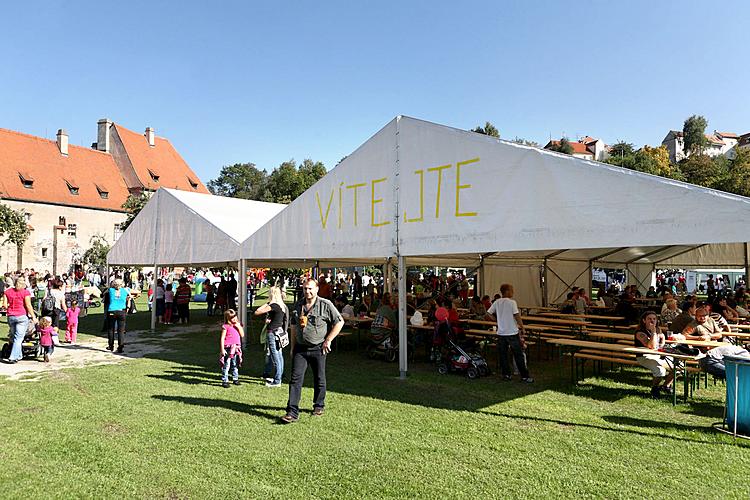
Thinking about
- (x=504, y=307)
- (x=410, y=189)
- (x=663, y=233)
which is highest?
(x=410, y=189)

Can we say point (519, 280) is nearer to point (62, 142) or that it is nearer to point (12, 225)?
point (12, 225)

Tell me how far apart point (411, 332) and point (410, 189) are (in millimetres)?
3741

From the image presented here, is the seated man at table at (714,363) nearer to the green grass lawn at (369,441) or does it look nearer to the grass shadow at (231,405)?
the green grass lawn at (369,441)

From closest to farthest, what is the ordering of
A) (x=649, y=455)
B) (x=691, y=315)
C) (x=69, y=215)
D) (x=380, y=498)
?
(x=380, y=498)
(x=649, y=455)
(x=691, y=315)
(x=69, y=215)

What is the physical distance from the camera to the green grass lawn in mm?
4203

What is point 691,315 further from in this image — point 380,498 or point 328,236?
point 380,498

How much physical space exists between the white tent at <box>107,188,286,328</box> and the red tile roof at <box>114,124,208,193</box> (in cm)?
4327

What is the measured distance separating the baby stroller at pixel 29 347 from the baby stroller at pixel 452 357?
25.7 feet

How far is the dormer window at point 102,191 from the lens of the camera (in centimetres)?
5362

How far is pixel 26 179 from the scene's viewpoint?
47.8 m

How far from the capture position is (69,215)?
50.1m

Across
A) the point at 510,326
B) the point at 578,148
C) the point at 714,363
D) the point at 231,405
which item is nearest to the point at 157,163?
the point at 231,405

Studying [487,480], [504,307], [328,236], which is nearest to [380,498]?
[487,480]

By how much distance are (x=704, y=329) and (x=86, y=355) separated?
1189cm
